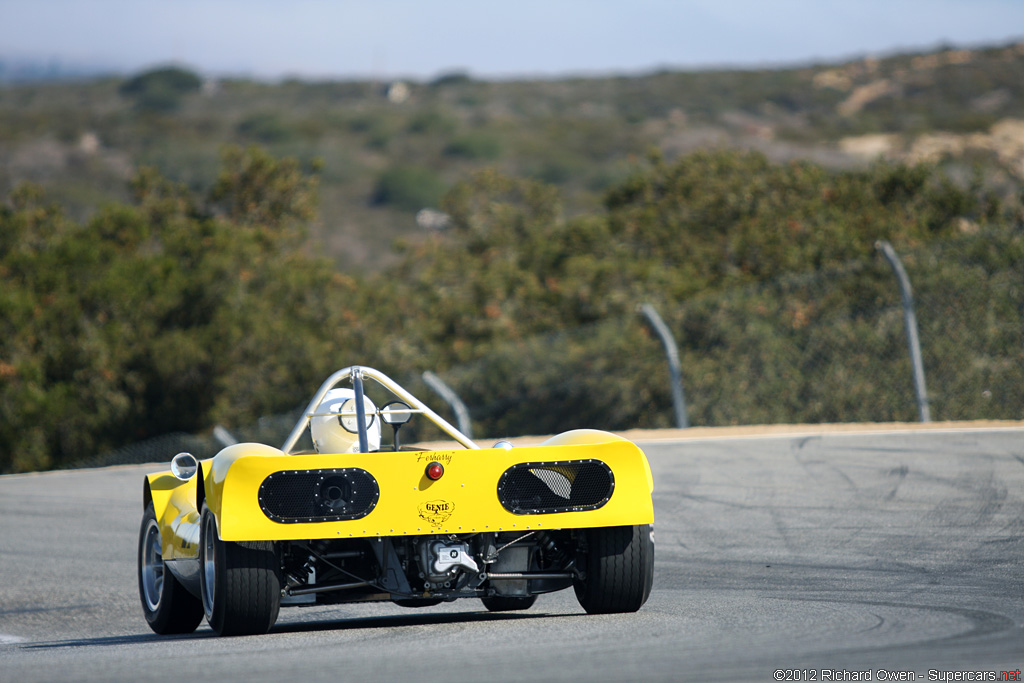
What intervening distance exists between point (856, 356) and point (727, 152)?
14272mm

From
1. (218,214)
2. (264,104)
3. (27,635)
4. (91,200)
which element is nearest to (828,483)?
(27,635)

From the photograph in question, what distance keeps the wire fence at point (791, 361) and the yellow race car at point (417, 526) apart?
32.6 feet

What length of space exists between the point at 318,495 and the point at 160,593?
1834mm

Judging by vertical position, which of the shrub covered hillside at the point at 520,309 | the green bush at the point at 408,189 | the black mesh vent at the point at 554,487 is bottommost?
the green bush at the point at 408,189

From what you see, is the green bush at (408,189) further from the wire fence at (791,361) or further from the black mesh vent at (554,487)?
the black mesh vent at (554,487)

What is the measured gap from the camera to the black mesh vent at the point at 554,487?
557cm

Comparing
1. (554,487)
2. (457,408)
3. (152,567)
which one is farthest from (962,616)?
(457,408)

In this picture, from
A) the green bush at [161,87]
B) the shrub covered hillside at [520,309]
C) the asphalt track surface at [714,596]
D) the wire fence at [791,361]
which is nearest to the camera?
the asphalt track surface at [714,596]

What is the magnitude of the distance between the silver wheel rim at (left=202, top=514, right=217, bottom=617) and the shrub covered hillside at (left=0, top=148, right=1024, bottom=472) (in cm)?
1191

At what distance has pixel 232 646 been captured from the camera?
17.4 feet

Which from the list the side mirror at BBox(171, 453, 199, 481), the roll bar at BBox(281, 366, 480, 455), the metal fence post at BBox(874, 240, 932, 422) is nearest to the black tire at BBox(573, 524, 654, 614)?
the roll bar at BBox(281, 366, 480, 455)

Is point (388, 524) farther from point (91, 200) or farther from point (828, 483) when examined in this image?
point (91, 200)

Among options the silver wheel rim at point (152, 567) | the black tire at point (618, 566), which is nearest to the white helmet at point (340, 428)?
the silver wheel rim at point (152, 567)

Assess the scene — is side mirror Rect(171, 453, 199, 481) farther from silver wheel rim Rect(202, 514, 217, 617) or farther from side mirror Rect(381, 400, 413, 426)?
side mirror Rect(381, 400, 413, 426)
